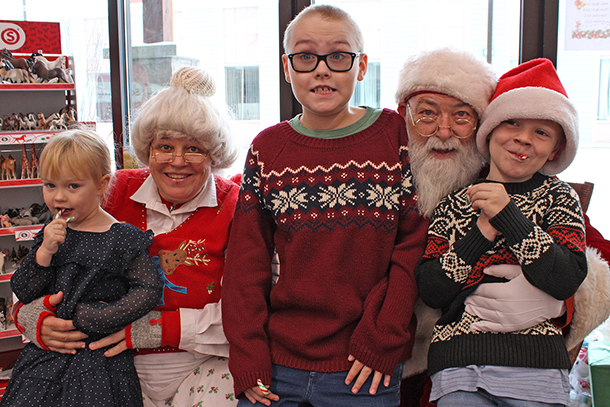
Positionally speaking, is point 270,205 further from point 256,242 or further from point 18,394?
point 18,394

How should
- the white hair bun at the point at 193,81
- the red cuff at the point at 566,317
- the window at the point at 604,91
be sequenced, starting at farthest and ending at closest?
1. the window at the point at 604,91
2. the white hair bun at the point at 193,81
3. the red cuff at the point at 566,317

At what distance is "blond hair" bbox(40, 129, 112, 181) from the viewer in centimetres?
151

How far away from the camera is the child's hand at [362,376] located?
138cm

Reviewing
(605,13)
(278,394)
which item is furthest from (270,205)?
(605,13)

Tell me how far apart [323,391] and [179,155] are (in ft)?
2.97

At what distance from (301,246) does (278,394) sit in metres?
0.44

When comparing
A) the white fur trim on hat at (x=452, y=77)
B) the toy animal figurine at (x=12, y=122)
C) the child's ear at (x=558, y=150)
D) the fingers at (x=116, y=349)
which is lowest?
the fingers at (x=116, y=349)

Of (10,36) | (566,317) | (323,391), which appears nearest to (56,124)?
(10,36)

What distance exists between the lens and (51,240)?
1.43 meters

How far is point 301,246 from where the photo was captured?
1.50m

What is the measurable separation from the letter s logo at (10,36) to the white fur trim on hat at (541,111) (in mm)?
2083

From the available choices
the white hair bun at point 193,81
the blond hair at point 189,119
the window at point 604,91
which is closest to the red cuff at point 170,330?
the blond hair at point 189,119

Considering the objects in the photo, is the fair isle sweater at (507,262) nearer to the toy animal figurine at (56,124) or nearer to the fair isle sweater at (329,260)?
the fair isle sweater at (329,260)

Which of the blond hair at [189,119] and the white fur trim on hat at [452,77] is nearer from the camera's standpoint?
the white fur trim on hat at [452,77]
